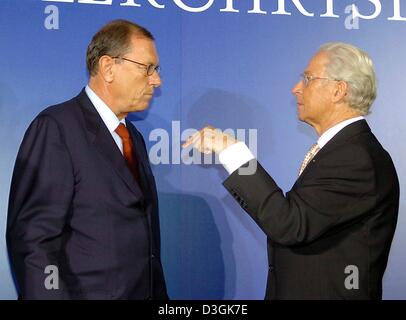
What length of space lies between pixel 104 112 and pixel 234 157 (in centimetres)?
48

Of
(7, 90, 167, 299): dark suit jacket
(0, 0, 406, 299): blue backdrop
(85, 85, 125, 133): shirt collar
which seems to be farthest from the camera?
(0, 0, 406, 299): blue backdrop

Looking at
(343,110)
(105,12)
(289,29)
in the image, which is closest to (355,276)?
(343,110)

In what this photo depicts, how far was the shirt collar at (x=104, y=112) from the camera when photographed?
236 cm

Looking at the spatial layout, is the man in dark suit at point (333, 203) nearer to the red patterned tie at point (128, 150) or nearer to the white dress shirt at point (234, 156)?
the white dress shirt at point (234, 156)

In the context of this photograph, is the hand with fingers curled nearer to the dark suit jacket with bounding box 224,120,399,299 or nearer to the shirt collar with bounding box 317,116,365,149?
the dark suit jacket with bounding box 224,120,399,299

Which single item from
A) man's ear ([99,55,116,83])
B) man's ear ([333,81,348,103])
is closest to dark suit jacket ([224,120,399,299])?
man's ear ([333,81,348,103])

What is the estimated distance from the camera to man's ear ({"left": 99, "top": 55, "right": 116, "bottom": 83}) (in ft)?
7.85

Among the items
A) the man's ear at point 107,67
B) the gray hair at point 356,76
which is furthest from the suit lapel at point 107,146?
the gray hair at point 356,76

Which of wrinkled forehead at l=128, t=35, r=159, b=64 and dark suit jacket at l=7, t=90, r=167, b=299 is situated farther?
wrinkled forehead at l=128, t=35, r=159, b=64

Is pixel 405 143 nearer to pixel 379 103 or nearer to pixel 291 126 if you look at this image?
pixel 379 103

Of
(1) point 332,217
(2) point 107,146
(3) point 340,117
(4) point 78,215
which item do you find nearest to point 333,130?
(3) point 340,117

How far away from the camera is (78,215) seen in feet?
7.16

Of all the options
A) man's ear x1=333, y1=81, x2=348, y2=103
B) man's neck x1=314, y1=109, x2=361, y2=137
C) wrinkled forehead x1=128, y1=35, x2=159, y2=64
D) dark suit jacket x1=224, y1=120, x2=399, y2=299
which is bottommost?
dark suit jacket x1=224, y1=120, x2=399, y2=299

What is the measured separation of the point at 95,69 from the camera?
2416mm
